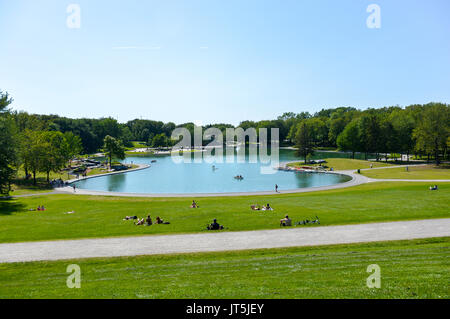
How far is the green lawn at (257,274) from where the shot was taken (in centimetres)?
1124

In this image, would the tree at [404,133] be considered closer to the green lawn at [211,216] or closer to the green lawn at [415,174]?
the green lawn at [415,174]

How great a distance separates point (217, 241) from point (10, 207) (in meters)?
29.6

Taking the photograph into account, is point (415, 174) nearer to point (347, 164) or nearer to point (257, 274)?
point (347, 164)

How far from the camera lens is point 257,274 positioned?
45.3 feet

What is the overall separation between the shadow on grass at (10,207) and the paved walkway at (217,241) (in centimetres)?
1630

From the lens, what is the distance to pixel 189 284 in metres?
12.6

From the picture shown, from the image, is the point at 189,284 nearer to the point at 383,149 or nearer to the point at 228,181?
the point at 228,181

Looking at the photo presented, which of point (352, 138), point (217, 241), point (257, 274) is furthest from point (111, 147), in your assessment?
point (257, 274)

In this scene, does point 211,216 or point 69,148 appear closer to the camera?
point 211,216

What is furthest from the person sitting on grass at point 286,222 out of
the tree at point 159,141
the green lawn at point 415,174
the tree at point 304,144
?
the tree at point 159,141

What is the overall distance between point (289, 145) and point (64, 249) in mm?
176963

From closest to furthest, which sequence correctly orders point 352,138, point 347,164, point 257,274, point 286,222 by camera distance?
1. point 257,274
2. point 286,222
3. point 347,164
4. point 352,138

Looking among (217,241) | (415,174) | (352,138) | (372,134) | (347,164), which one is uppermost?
(372,134)

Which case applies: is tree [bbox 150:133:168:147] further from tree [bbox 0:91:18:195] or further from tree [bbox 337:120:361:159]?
tree [bbox 0:91:18:195]
